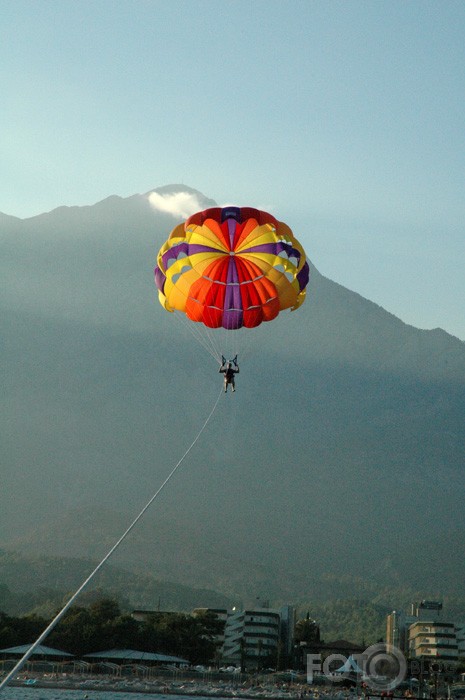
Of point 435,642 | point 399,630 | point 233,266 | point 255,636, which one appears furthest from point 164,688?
point 399,630

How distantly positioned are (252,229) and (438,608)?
9649cm

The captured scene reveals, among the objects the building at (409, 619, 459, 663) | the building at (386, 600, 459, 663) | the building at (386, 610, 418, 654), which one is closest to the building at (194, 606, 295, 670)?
the building at (386, 600, 459, 663)

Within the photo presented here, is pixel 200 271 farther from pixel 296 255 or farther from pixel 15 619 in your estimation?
pixel 15 619

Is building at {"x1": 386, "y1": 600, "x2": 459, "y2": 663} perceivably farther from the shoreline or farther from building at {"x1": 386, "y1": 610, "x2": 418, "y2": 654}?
the shoreline

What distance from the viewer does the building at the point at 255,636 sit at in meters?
96.0

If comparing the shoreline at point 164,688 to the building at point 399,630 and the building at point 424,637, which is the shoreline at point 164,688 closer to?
the building at point 424,637

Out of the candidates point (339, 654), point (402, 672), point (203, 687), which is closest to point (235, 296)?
point (203, 687)

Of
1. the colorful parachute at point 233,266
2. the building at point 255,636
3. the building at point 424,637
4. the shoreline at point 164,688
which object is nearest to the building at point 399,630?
the building at point 424,637

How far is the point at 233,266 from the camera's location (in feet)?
107

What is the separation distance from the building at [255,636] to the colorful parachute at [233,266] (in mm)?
→ 67443

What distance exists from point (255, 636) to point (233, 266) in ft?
240

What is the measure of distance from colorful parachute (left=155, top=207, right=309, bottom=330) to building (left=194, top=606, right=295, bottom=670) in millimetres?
67443

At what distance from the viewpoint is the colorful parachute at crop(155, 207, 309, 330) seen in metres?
32.1

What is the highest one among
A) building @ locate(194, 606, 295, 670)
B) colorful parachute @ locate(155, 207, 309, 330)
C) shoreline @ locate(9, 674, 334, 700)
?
building @ locate(194, 606, 295, 670)
